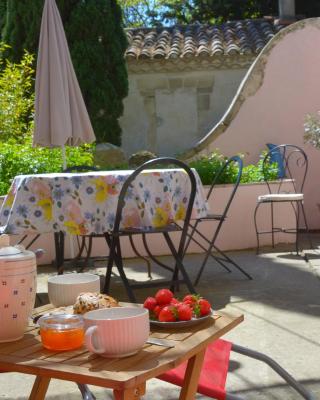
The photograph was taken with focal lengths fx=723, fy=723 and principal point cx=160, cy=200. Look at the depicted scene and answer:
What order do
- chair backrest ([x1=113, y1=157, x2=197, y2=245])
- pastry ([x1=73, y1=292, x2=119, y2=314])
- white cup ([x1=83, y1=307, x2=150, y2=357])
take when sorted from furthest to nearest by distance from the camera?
chair backrest ([x1=113, y1=157, x2=197, y2=245]) → pastry ([x1=73, y1=292, x2=119, y2=314]) → white cup ([x1=83, y1=307, x2=150, y2=357])

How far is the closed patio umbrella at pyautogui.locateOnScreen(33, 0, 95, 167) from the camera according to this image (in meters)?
5.79

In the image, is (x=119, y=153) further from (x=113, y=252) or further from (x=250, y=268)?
(x=113, y=252)

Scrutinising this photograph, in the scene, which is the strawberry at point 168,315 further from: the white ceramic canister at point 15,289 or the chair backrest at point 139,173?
the chair backrest at point 139,173

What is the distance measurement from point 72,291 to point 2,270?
0.31 m

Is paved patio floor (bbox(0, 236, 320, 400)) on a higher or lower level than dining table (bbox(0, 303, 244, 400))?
lower

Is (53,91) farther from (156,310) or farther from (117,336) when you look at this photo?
(117,336)

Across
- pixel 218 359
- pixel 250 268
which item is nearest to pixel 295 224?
pixel 250 268

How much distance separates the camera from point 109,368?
1371 mm

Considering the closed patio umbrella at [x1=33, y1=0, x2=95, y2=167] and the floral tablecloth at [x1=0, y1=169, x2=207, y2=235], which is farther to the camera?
the closed patio umbrella at [x1=33, y1=0, x2=95, y2=167]

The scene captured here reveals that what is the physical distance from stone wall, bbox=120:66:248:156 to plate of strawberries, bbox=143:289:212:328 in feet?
32.8

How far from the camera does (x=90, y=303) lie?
165 cm

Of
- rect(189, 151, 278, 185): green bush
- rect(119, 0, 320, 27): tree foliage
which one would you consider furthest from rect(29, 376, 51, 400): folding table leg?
rect(119, 0, 320, 27): tree foliage

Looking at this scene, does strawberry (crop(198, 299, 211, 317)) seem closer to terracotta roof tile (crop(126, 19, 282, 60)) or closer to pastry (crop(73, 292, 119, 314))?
pastry (crop(73, 292, 119, 314))

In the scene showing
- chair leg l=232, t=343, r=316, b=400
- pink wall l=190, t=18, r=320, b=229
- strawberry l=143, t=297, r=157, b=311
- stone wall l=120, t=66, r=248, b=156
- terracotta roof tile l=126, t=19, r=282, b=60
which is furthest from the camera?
stone wall l=120, t=66, r=248, b=156
